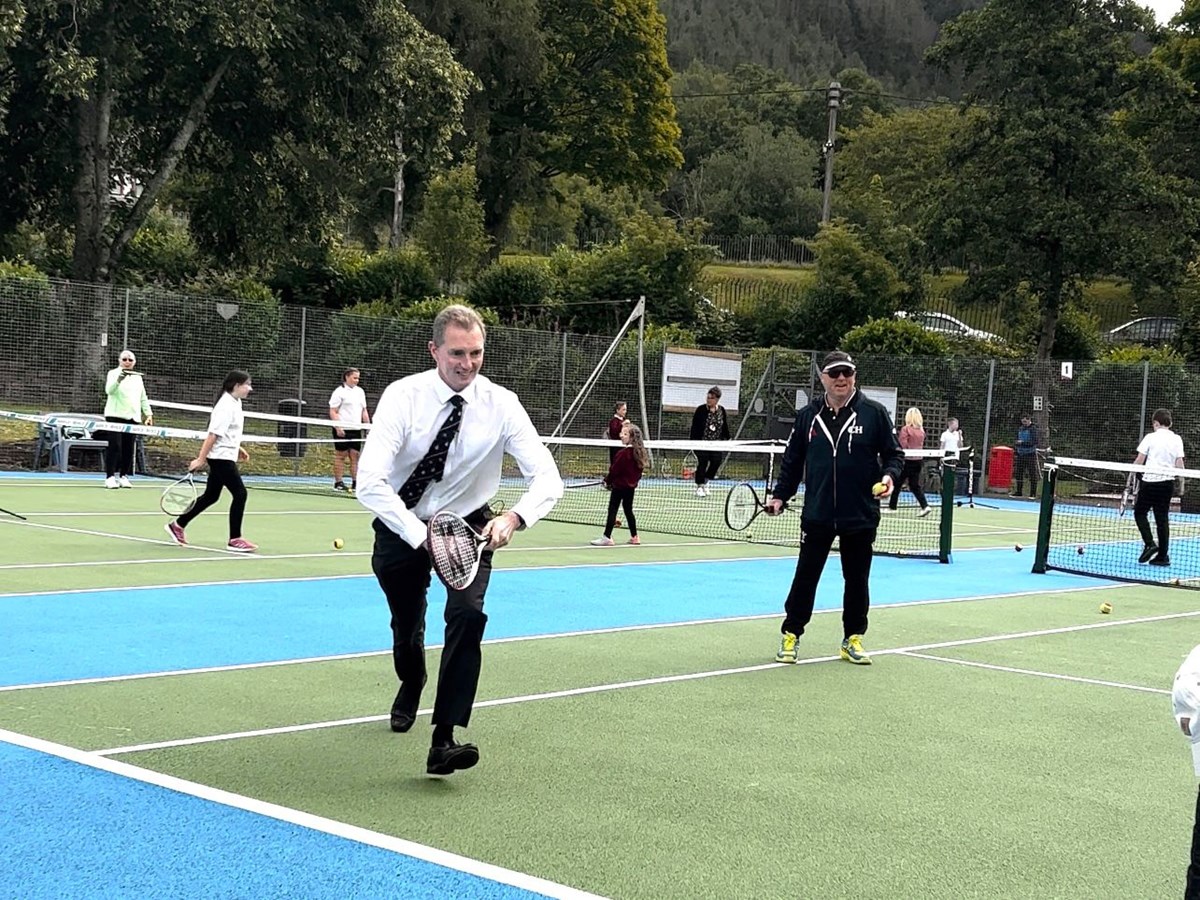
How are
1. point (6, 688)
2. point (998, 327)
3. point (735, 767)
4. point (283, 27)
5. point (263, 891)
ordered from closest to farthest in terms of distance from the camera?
point (263, 891) < point (735, 767) < point (6, 688) < point (283, 27) < point (998, 327)

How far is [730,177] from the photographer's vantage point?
9619 centimetres

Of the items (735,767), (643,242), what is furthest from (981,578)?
(643,242)

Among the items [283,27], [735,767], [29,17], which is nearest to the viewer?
[735,767]

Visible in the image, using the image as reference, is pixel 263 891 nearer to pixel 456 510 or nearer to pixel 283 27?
pixel 456 510

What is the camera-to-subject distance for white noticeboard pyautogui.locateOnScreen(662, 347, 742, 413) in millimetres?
30906

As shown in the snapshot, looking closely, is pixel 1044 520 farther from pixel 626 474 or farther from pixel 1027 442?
pixel 1027 442

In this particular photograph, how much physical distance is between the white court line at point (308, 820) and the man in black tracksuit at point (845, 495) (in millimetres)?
4476

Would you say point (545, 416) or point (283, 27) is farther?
point (545, 416)

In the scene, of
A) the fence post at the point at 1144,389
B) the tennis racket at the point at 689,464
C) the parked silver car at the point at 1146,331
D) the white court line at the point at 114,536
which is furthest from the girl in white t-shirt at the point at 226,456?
the parked silver car at the point at 1146,331

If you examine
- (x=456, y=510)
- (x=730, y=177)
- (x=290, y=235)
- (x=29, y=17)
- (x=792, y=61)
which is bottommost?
(x=456, y=510)

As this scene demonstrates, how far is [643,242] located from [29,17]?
21426mm

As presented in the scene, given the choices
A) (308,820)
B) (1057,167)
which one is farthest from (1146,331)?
(308,820)

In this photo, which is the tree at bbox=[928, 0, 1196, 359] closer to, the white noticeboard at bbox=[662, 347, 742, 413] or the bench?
the white noticeboard at bbox=[662, 347, 742, 413]

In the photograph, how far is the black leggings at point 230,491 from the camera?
13.1m
